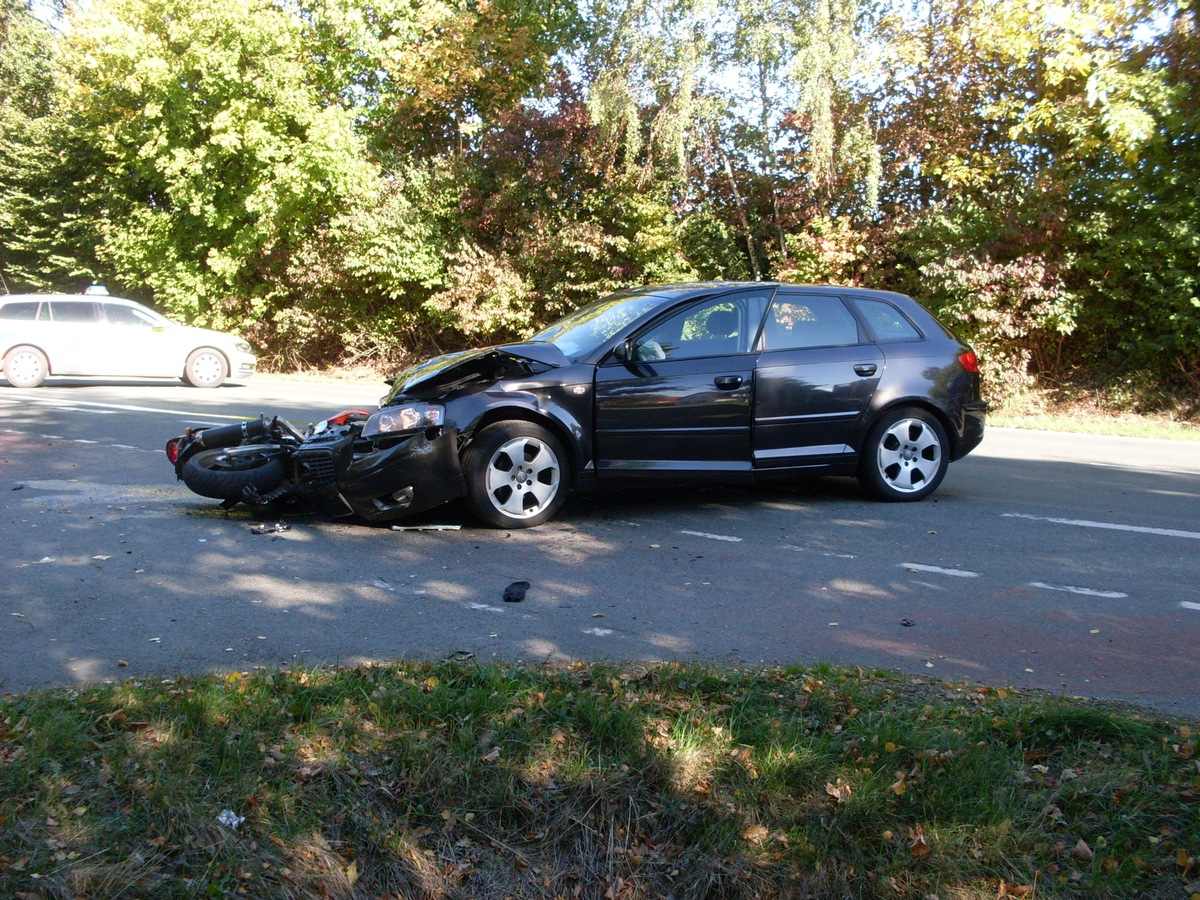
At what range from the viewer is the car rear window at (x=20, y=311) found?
19.2 m

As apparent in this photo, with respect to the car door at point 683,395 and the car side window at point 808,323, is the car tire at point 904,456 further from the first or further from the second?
the car door at point 683,395

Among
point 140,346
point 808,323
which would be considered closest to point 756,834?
point 808,323

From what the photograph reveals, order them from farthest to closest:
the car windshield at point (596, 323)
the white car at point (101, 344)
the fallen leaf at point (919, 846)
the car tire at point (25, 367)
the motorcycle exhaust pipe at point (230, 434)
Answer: the white car at point (101, 344) < the car tire at point (25, 367) < the car windshield at point (596, 323) < the motorcycle exhaust pipe at point (230, 434) < the fallen leaf at point (919, 846)

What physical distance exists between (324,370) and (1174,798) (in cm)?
2458

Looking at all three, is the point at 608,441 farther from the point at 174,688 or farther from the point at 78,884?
the point at 78,884

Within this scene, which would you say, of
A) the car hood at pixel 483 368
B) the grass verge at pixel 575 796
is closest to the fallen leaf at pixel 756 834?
the grass verge at pixel 575 796

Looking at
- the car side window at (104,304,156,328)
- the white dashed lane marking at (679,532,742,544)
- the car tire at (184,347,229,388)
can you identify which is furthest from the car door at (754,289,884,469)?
the car side window at (104,304,156,328)

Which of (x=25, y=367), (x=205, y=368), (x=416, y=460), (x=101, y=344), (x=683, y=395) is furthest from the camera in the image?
(x=205, y=368)

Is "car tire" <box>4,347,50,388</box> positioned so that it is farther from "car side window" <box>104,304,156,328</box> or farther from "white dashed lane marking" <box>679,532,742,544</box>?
"white dashed lane marking" <box>679,532,742,544</box>

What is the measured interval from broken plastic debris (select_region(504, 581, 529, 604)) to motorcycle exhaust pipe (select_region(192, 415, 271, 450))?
115 inches

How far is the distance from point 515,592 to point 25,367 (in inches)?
644

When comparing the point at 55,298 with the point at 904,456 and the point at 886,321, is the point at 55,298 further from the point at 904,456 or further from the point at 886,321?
the point at 904,456

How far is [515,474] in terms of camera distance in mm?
7422

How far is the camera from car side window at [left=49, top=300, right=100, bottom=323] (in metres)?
19.5
